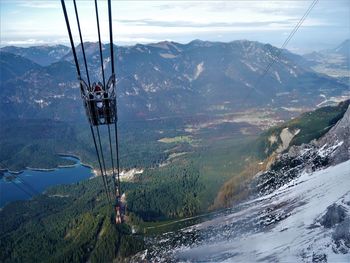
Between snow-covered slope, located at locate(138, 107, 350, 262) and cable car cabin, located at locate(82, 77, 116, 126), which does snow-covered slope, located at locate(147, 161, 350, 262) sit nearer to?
snow-covered slope, located at locate(138, 107, 350, 262)

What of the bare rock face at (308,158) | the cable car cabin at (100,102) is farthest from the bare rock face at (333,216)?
the cable car cabin at (100,102)

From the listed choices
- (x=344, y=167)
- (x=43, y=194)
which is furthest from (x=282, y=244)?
(x=43, y=194)

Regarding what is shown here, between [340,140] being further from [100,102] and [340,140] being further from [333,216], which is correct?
[100,102]

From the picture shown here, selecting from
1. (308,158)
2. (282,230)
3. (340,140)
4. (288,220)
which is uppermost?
(340,140)

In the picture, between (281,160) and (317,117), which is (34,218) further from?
(317,117)

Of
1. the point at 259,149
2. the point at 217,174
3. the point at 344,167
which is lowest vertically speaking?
the point at 217,174

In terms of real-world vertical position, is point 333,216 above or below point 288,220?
above

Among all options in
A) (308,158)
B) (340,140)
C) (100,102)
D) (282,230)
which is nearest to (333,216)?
(282,230)

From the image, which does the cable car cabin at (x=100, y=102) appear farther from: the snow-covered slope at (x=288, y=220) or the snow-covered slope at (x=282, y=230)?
the snow-covered slope at (x=282, y=230)
